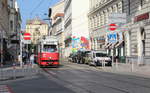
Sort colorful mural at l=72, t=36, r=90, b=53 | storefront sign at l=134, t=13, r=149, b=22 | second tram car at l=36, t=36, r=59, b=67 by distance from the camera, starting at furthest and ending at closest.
→ colorful mural at l=72, t=36, r=90, b=53
storefront sign at l=134, t=13, r=149, b=22
second tram car at l=36, t=36, r=59, b=67

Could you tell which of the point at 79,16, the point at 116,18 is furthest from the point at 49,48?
the point at 79,16

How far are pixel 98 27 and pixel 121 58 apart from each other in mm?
14129

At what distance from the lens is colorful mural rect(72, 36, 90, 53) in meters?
69.8

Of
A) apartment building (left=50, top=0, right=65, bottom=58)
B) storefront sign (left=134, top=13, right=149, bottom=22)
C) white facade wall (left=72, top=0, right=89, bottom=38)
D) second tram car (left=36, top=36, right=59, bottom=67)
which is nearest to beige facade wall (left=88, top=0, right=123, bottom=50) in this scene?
storefront sign (left=134, top=13, right=149, bottom=22)

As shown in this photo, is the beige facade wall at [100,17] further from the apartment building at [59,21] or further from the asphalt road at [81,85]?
the apartment building at [59,21]

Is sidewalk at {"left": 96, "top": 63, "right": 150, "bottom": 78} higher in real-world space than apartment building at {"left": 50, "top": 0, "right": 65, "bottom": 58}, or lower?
lower

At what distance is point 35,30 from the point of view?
19400 centimetres

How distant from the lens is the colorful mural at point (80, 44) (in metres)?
69.8

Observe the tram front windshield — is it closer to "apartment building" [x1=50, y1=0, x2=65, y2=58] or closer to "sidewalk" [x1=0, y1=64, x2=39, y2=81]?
"sidewalk" [x1=0, y1=64, x2=39, y2=81]

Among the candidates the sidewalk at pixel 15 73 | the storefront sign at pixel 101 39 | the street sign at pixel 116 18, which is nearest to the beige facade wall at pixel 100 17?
the storefront sign at pixel 101 39

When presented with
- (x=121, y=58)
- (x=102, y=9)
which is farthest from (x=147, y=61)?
(x=102, y=9)

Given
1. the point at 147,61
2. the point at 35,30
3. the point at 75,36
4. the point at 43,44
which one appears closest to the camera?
the point at 43,44

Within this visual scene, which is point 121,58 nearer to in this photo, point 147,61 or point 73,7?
point 147,61

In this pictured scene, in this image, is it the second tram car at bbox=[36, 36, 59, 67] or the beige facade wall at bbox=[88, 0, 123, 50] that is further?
the beige facade wall at bbox=[88, 0, 123, 50]
